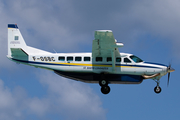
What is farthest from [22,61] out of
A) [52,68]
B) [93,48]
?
[93,48]

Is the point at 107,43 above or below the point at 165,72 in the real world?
above

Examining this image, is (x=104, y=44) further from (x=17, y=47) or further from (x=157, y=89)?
(x=17, y=47)

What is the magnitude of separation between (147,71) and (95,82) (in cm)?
548

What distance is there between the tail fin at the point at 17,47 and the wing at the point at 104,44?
616 centimetres

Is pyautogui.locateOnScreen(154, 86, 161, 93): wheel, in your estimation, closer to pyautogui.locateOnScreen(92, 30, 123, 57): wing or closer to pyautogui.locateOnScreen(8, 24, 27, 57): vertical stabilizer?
pyautogui.locateOnScreen(92, 30, 123, 57): wing

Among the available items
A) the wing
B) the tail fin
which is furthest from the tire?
the tail fin

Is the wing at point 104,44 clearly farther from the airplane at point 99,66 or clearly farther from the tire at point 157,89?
the tire at point 157,89

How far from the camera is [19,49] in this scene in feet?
97.1

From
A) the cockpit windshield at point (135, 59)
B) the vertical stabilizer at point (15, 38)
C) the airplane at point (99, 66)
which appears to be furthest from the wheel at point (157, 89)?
the vertical stabilizer at point (15, 38)

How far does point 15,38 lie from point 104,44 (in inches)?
406

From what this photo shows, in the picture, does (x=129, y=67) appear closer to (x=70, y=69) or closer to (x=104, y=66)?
(x=104, y=66)

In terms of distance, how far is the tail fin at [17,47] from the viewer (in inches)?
1174

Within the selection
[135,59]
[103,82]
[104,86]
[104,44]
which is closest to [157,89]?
[135,59]

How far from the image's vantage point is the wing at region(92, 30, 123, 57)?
24.9 metres
